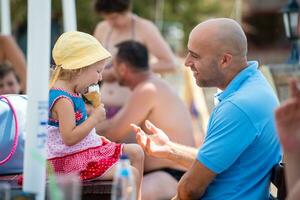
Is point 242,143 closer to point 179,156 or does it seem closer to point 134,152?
point 134,152

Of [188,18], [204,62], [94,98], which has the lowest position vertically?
[188,18]

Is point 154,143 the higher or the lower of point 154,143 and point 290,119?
the lower

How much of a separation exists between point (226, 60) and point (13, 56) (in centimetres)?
321

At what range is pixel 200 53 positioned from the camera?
138 inches

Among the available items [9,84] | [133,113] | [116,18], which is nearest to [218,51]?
[133,113]

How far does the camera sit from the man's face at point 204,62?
11.4ft

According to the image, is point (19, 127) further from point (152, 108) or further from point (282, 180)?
point (152, 108)

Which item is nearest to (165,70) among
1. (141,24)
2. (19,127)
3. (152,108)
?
(141,24)

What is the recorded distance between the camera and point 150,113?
17.3 feet

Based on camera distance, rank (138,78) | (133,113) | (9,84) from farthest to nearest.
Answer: (9,84) → (138,78) → (133,113)

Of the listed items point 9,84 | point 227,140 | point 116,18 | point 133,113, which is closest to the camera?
point 227,140

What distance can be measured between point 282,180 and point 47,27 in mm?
1179

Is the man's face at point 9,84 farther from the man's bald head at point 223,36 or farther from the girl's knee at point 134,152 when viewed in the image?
the man's bald head at point 223,36

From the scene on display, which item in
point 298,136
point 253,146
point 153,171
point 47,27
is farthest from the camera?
point 153,171
